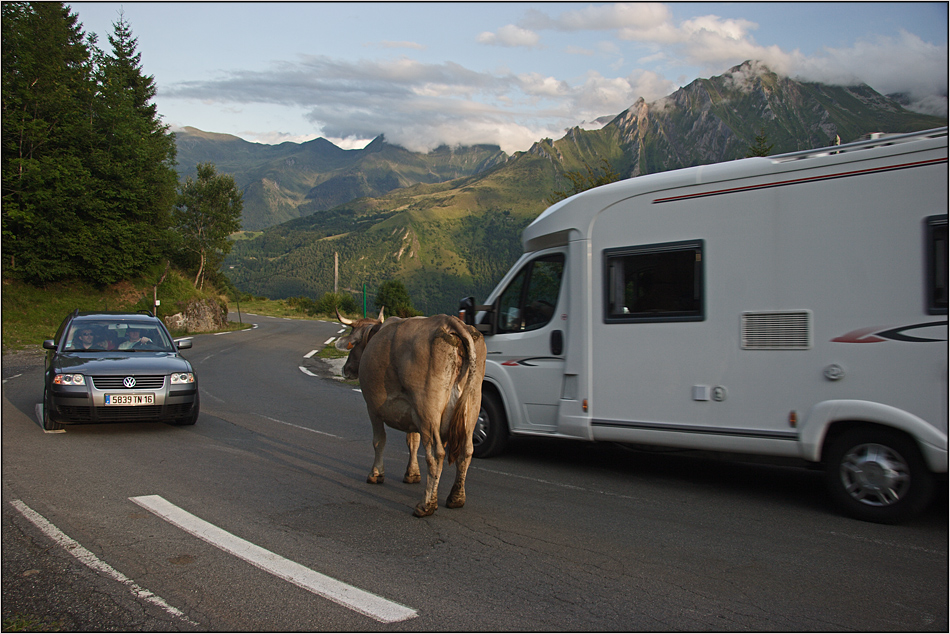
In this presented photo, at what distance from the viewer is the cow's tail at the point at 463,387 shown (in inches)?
227

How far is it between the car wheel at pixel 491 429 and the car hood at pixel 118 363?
4458mm

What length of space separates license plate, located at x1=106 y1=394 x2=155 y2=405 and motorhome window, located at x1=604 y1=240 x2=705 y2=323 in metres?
6.16

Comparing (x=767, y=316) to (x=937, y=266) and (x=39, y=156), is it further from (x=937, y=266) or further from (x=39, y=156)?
(x=39, y=156)

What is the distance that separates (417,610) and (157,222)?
43.6 metres

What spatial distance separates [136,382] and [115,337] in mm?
1663

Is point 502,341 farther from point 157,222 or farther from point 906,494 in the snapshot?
point 157,222

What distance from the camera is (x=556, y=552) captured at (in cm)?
479

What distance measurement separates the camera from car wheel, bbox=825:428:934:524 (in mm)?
5344

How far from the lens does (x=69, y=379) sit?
887cm

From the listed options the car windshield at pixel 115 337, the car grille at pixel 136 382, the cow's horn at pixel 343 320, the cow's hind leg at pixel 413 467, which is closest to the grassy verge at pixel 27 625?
the cow's hind leg at pixel 413 467

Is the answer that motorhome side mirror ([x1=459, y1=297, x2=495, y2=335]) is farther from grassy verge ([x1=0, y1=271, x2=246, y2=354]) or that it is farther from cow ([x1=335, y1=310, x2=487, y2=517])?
grassy verge ([x1=0, y1=271, x2=246, y2=354])

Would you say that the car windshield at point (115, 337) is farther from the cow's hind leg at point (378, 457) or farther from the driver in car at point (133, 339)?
the cow's hind leg at point (378, 457)

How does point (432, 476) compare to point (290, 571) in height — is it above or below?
above

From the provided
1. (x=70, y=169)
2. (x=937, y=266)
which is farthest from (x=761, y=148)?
(x=70, y=169)
